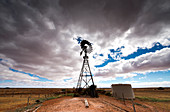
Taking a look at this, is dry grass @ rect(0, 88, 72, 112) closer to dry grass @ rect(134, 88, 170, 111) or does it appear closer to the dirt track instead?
the dirt track

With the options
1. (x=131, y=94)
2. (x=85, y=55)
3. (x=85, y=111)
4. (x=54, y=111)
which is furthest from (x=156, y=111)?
(x=85, y=55)

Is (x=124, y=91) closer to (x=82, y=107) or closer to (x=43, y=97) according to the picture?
(x=82, y=107)

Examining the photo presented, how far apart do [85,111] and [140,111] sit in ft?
30.3

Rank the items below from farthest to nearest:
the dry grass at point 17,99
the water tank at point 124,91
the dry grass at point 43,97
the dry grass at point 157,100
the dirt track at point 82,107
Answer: the water tank at point 124,91
the dry grass at point 17,99
the dry grass at point 43,97
the dry grass at point 157,100
the dirt track at point 82,107

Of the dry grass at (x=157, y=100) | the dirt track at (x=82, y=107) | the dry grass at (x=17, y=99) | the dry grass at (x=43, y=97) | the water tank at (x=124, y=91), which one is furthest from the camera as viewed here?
the water tank at (x=124, y=91)

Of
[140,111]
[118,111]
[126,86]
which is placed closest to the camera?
[118,111]

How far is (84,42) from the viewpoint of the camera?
898 inches

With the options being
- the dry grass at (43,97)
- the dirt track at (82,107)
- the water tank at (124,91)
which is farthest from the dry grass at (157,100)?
the dirt track at (82,107)

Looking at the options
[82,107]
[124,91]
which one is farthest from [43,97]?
[124,91]

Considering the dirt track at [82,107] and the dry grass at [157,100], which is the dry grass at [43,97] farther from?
the dirt track at [82,107]

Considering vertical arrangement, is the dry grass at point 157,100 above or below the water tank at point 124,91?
below

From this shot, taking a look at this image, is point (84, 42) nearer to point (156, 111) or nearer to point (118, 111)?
point (118, 111)

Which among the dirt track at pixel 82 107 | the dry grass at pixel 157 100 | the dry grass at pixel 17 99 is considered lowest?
the dry grass at pixel 157 100

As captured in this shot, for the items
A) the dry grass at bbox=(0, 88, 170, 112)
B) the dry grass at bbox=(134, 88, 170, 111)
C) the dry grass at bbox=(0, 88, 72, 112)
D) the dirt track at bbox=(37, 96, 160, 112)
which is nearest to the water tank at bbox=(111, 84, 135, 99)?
the dry grass at bbox=(0, 88, 170, 112)
